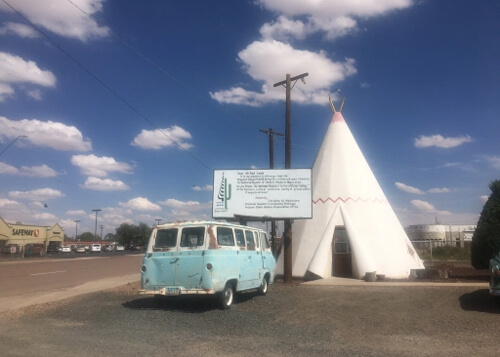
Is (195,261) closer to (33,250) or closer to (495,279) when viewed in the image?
(495,279)

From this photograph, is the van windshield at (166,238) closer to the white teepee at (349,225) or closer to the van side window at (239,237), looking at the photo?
the van side window at (239,237)

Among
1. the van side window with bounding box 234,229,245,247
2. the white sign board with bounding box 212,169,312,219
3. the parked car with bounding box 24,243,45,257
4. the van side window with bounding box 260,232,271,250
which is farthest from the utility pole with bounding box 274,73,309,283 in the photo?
the parked car with bounding box 24,243,45,257

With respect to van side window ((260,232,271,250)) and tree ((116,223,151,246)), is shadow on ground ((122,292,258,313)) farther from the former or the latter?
tree ((116,223,151,246))

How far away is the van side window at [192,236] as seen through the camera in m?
9.85

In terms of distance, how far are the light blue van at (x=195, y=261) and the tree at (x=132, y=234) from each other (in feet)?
307

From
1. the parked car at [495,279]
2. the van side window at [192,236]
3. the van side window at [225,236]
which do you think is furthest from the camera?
the van side window at [225,236]

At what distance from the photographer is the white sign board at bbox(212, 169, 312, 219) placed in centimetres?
1748

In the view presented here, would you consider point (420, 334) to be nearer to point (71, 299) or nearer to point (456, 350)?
point (456, 350)

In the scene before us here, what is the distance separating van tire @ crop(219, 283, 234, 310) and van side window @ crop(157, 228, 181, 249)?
58.3 inches

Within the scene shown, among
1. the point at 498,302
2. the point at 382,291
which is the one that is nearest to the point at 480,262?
the point at 382,291

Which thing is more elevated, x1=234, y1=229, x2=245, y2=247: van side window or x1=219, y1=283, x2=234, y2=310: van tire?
x1=234, y1=229, x2=245, y2=247: van side window

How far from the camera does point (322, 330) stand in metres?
7.66

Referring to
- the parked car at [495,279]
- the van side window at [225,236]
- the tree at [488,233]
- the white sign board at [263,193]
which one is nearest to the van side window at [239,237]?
the van side window at [225,236]

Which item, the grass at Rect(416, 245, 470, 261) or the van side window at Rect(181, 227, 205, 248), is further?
the grass at Rect(416, 245, 470, 261)
